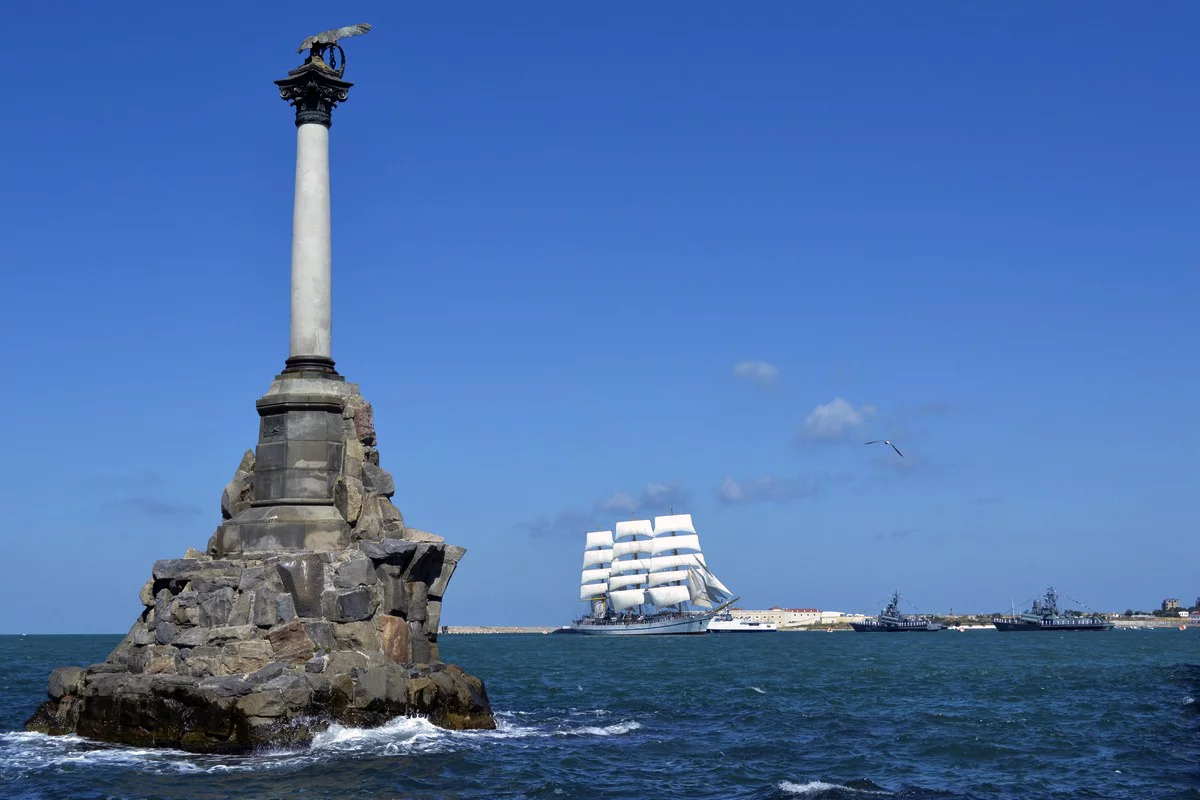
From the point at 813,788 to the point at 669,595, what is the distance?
143m

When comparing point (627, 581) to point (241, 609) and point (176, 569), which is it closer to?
point (176, 569)

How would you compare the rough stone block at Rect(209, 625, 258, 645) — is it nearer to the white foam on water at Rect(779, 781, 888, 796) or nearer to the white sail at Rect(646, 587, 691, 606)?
the white foam on water at Rect(779, 781, 888, 796)

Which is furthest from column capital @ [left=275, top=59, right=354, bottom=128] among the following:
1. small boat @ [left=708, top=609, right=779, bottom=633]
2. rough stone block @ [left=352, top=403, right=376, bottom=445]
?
small boat @ [left=708, top=609, right=779, bottom=633]

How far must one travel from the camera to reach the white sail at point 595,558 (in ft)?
565

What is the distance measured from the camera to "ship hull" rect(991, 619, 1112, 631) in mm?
184000

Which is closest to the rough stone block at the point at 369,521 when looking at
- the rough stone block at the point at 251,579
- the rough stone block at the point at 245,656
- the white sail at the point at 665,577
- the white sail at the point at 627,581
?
the rough stone block at the point at 251,579

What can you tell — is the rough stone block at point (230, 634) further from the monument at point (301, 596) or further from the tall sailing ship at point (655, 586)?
the tall sailing ship at point (655, 586)

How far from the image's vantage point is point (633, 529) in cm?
16800

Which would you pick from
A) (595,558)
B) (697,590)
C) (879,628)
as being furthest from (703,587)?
(879,628)

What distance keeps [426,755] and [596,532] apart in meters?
151

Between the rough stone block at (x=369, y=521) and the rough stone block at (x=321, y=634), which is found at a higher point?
the rough stone block at (x=369, y=521)

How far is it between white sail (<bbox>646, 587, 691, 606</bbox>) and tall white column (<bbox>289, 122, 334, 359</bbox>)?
445ft

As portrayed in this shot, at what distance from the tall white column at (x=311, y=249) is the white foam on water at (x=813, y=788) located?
14042 mm

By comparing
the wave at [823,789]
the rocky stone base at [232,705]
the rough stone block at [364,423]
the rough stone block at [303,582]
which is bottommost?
the wave at [823,789]
